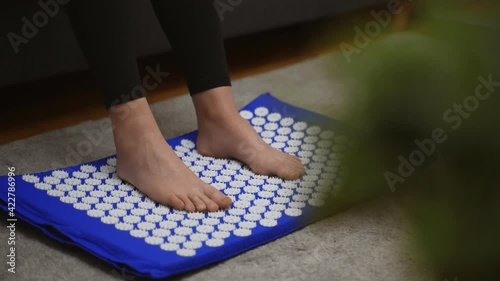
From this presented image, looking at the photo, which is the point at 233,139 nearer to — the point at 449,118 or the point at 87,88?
the point at 87,88

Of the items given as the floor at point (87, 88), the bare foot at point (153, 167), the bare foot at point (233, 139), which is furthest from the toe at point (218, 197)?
the floor at point (87, 88)

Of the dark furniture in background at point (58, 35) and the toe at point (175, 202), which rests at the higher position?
the dark furniture in background at point (58, 35)

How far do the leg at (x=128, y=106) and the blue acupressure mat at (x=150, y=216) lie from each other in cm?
4

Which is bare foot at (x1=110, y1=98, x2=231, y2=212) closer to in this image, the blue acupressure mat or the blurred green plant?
the blue acupressure mat

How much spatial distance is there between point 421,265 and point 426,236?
1 centimetres

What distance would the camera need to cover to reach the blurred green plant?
0.54ft

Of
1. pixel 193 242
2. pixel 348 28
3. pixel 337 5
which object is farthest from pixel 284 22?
pixel 348 28

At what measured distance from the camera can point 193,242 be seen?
96cm

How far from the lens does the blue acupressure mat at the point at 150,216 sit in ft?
3.05

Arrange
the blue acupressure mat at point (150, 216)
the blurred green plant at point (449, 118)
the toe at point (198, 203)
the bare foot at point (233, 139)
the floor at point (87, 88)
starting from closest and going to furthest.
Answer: the blurred green plant at point (449, 118) < the blue acupressure mat at point (150, 216) < the toe at point (198, 203) < the bare foot at point (233, 139) < the floor at point (87, 88)

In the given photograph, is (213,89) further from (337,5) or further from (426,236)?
(426,236)

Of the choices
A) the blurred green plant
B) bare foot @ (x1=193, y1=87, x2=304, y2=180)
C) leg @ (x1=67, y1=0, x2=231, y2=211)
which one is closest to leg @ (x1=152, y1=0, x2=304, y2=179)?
bare foot @ (x1=193, y1=87, x2=304, y2=180)

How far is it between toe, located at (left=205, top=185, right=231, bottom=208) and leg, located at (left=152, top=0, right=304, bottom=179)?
0.46ft

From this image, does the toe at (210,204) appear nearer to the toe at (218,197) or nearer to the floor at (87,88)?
the toe at (218,197)
